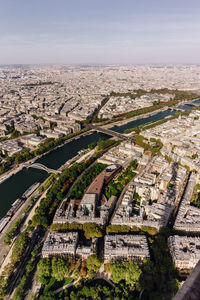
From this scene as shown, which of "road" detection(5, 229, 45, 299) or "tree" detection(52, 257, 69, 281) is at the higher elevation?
"tree" detection(52, 257, 69, 281)

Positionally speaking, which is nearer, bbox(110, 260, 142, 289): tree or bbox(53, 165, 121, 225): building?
bbox(110, 260, 142, 289): tree

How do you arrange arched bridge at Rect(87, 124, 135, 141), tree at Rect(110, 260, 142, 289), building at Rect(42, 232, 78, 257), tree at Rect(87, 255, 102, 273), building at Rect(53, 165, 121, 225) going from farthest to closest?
1. arched bridge at Rect(87, 124, 135, 141)
2. building at Rect(53, 165, 121, 225)
3. building at Rect(42, 232, 78, 257)
4. tree at Rect(87, 255, 102, 273)
5. tree at Rect(110, 260, 142, 289)

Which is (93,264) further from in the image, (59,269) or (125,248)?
(125,248)

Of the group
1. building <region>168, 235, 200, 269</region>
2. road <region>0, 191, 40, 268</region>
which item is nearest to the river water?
road <region>0, 191, 40, 268</region>

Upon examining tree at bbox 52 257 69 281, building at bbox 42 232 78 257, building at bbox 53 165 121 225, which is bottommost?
tree at bbox 52 257 69 281

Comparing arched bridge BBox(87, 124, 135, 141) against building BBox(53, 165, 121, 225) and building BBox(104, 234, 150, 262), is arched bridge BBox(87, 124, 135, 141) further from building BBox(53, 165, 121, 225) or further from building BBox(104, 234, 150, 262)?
building BBox(104, 234, 150, 262)

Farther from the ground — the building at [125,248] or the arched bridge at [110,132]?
the arched bridge at [110,132]

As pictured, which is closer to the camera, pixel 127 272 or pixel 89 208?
pixel 127 272

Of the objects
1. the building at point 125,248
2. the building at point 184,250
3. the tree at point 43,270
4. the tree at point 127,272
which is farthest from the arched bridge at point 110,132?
the tree at point 43,270

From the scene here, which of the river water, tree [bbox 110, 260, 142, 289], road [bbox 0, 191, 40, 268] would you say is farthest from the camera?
the river water

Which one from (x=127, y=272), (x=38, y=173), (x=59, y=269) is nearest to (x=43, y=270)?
(x=59, y=269)

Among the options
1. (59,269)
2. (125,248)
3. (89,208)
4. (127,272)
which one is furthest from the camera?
(89,208)

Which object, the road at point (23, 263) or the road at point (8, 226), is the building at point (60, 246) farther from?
the road at point (8, 226)
